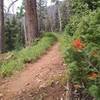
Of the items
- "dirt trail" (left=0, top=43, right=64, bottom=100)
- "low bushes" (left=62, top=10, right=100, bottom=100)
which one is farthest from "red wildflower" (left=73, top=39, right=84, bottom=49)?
"dirt trail" (left=0, top=43, right=64, bottom=100)

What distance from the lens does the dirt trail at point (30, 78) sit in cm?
736

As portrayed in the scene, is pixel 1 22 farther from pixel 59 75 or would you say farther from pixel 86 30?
pixel 86 30

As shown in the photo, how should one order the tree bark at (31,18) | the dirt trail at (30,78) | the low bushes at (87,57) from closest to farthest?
the low bushes at (87,57), the dirt trail at (30,78), the tree bark at (31,18)

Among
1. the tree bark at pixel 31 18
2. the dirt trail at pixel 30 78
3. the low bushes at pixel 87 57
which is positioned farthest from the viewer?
the tree bark at pixel 31 18

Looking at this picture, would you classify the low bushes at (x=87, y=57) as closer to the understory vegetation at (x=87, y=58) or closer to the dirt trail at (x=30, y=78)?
the understory vegetation at (x=87, y=58)

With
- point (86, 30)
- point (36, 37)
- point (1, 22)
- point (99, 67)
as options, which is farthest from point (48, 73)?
point (1, 22)

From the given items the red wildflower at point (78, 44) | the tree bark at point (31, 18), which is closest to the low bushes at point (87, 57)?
the red wildflower at point (78, 44)

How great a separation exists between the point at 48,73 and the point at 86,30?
3.08 m

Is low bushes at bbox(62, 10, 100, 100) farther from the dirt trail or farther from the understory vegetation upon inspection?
the dirt trail

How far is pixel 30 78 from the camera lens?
8.12 meters

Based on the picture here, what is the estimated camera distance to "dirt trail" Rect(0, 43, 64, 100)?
7363mm

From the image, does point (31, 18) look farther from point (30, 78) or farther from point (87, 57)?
point (87, 57)

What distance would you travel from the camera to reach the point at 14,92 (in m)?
7.31

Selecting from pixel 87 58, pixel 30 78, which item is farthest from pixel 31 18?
pixel 87 58
